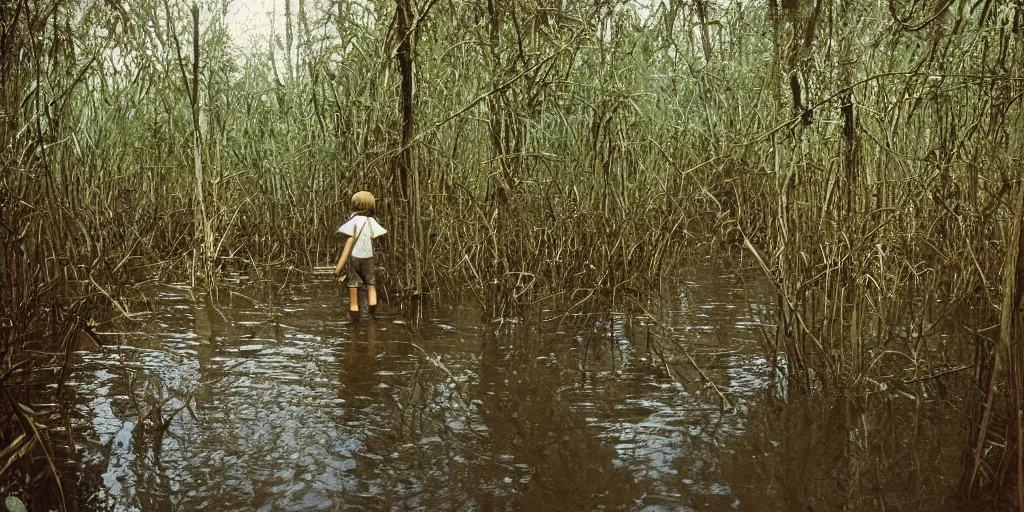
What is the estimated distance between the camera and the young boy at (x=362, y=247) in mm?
6699

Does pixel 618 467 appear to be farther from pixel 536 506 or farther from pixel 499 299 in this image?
pixel 499 299

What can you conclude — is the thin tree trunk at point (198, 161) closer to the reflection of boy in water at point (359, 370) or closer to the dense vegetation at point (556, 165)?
the dense vegetation at point (556, 165)

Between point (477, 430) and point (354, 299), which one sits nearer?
point (477, 430)

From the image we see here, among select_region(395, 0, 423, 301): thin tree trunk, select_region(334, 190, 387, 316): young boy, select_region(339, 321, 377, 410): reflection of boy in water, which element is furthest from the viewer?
select_region(334, 190, 387, 316): young boy

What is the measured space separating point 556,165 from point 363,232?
60.5 inches

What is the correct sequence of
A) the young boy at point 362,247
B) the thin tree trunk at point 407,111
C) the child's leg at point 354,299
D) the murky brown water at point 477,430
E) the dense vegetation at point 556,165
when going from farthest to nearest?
the young boy at point 362,247, the child's leg at point 354,299, the thin tree trunk at point 407,111, the dense vegetation at point 556,165, the murky brown water at point 477,430

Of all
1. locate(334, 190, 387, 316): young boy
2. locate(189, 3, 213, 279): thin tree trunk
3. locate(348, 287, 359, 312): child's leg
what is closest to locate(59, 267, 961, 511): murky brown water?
locate(348, 287, 359, 312): child's leg

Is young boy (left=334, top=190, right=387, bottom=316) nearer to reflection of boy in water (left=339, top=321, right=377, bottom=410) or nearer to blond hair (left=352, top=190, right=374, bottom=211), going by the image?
blond hair (left=352, top=190, right=374, bottom=211)

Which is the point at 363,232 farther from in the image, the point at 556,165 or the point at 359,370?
the point at 359,370

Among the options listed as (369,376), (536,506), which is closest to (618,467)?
(536,506)

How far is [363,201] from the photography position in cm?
673

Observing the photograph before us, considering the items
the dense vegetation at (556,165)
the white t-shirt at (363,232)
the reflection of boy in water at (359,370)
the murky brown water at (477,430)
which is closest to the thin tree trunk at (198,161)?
the dense vegetation at (556,165)

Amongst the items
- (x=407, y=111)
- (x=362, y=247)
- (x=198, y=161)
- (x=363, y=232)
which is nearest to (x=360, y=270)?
(x=362, y=247)

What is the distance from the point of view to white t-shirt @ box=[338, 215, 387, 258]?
264 inches
